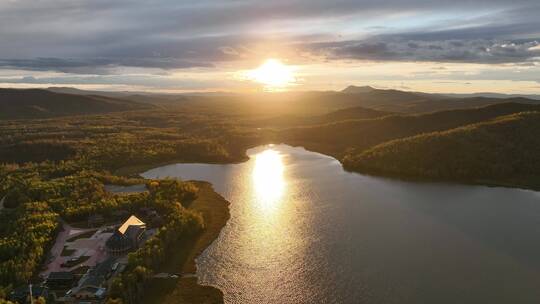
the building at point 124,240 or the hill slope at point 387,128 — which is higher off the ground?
the hill slope at point 387,128

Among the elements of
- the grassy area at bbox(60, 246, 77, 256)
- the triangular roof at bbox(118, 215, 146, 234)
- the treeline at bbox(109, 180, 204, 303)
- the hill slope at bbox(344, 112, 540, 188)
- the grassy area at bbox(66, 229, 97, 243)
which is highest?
the hill slope at bbox(344, 112, 540, 188)

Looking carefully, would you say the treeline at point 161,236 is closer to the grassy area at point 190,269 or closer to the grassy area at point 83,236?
the grassy area at point 190,269

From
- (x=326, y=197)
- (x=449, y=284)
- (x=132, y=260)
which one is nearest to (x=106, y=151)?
(x=326, y=197)

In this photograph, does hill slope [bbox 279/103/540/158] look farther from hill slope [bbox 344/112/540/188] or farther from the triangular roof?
the triangular roof

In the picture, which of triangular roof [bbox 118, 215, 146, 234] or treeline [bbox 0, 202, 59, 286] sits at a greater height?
triangular roof [bbox 118, 215, 146, 234]

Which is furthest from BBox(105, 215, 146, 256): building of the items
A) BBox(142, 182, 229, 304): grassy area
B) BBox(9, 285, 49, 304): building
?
BBox(9, 285, 49, 304): building

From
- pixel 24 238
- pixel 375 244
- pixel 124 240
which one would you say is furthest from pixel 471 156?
pixel 24 238

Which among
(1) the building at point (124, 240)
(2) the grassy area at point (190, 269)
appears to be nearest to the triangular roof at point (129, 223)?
(1) the building at point (124, 240)

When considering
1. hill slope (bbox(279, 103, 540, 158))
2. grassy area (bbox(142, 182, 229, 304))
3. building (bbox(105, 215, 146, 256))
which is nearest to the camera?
grassy area (bbox(142, 182, 229, 304))
